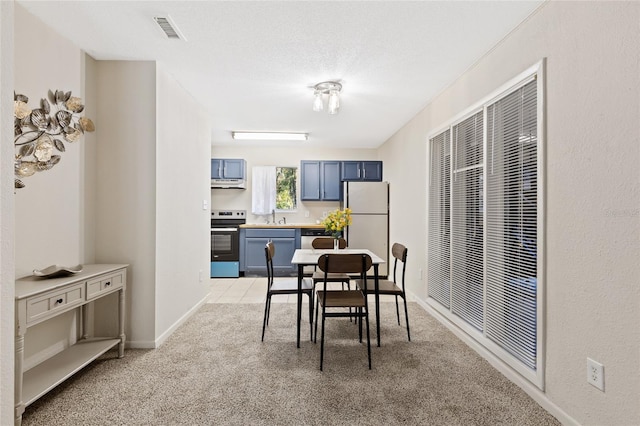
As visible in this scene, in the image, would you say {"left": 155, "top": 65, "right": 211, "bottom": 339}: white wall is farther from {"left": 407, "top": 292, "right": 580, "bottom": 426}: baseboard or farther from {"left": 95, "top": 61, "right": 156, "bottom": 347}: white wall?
{"left": 407, "top": 292, "right": 580, "bottom": 426}: baseboard

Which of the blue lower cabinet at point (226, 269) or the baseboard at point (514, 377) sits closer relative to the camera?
the baseboard at point (514, 377)

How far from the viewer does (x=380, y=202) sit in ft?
18.4

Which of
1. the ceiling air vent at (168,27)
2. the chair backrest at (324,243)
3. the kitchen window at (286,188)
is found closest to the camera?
the ceiling air vent at (168,27)

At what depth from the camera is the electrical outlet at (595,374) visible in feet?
4.99

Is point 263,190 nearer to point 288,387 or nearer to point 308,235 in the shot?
point 308,235

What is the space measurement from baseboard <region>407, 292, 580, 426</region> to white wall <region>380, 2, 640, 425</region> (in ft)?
0.04

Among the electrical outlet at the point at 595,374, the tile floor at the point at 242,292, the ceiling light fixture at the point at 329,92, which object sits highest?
the ceiling light fixture at the point at 329,92

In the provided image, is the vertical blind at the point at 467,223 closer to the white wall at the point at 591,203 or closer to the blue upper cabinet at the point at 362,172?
the white wall at the point at 591,203

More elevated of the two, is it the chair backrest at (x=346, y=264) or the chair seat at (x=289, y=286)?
the chair backrest at (x=346, y=264)

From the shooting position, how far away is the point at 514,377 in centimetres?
214

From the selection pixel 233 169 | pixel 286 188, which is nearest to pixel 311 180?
pixel 286 188

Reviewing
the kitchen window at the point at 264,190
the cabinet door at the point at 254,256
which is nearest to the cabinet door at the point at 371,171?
the kitchen window at the point at 264,190

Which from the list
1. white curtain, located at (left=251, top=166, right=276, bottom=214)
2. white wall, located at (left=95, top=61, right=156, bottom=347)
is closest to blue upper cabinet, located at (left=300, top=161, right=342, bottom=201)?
white curtain, located at (left=251, top=166, right=276, bottom=214)

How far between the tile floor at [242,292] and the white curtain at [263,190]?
140cm
